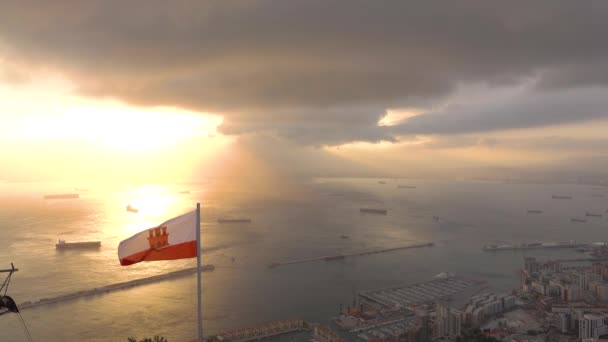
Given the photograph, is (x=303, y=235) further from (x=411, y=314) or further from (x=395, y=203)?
(x=395, y=203)

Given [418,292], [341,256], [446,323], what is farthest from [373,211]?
[446,323]

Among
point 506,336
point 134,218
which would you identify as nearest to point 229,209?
point 134,218

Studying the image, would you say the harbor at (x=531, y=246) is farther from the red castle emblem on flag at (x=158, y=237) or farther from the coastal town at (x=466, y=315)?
the red castle emblem on flag at (x=158, y=237)

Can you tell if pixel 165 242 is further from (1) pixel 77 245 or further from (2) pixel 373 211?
(2) pixel 373 211

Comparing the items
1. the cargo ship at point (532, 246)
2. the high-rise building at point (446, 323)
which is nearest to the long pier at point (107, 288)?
the high-rise building at point (446, 323)

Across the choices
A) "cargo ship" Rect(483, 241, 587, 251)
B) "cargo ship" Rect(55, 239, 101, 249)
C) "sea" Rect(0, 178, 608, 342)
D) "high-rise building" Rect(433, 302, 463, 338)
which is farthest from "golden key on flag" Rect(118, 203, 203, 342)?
"cargo ship" Rect(483, 241, 587, 251)

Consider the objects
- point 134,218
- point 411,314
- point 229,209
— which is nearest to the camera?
point 411,314
